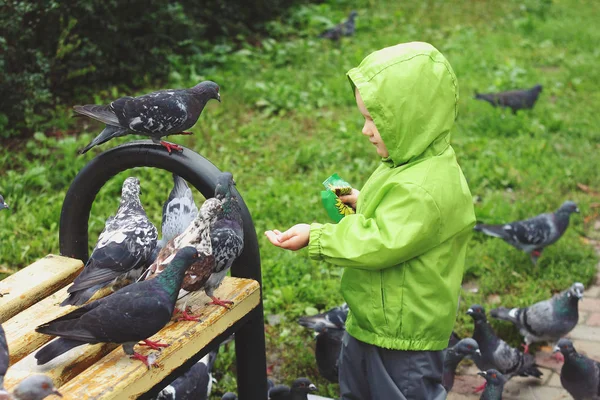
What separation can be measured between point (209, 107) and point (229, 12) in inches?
98.4

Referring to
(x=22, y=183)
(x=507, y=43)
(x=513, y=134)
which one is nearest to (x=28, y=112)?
(x=22, y=183)

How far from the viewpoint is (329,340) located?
4027 mm

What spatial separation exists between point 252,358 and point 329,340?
105 cm

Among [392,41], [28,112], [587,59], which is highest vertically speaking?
[28,112]

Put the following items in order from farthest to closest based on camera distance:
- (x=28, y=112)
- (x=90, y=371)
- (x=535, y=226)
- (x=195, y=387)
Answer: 1. (x=28, y=112)
2. (x=535, y=226)
3. (x=195, y=387)
4. (x=90, y=371)

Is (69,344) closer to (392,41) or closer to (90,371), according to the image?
(90,371)

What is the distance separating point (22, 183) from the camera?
5.70m

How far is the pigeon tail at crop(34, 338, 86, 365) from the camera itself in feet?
8.11

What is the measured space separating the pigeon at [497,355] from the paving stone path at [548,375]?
89 millimetres

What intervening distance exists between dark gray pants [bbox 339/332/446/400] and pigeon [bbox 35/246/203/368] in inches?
33.5

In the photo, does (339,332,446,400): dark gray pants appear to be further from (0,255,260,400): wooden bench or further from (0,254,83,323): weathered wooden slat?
(0,254,83,323): weathered wooden slat

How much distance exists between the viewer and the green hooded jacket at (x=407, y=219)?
2.66 metres

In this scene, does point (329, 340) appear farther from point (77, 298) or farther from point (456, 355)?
point (77, 298)

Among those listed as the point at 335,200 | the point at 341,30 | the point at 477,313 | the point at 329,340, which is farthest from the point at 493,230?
the point at 341,30
